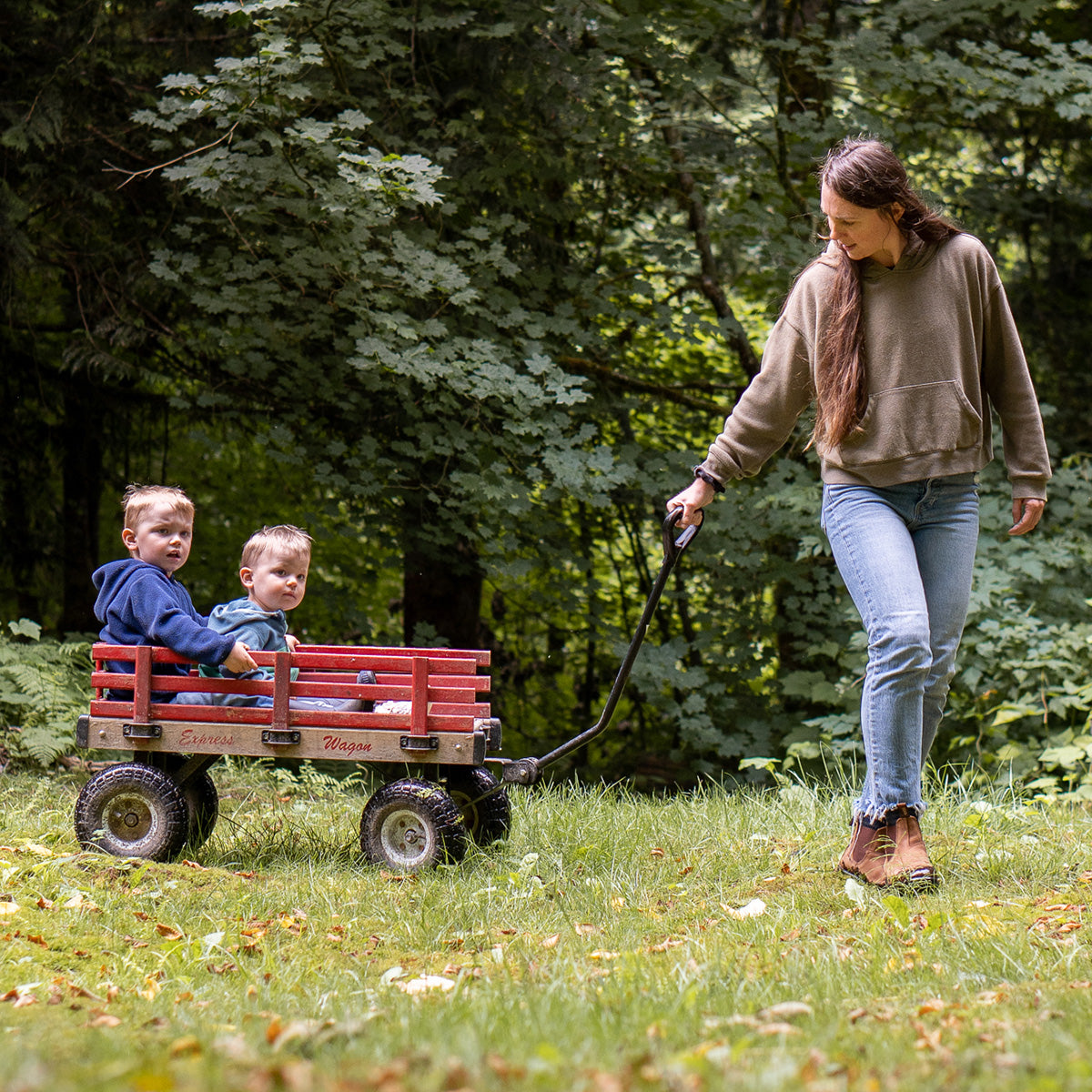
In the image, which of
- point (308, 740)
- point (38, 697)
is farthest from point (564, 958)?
point (38, 697)

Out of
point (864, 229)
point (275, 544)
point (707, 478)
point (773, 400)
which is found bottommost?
point (275, 544)

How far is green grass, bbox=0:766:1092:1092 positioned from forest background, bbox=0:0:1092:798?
2126mm

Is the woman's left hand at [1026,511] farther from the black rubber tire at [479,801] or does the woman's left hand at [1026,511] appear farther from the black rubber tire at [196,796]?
the black rubber tire at [196,796]

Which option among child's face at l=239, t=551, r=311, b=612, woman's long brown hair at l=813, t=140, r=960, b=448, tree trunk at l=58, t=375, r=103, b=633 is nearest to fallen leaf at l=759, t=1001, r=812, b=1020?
woman's long brown hair at l=813, t=140, r=960, b=448

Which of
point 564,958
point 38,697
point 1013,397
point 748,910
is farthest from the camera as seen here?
point 38,697

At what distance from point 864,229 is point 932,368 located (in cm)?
47

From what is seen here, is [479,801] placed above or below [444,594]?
below

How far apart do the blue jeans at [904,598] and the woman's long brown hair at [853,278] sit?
0.87ft

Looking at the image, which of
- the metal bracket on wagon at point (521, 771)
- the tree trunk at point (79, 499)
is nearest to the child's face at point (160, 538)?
the metal bracket on wagon at point (521, 771)

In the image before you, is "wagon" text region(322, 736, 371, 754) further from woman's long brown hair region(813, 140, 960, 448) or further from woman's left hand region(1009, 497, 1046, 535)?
woman's left hand region(1009, 497, 1046, 535)

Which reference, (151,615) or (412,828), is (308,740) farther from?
(151,615)

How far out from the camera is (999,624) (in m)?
6.32

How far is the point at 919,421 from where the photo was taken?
3443 millimetres

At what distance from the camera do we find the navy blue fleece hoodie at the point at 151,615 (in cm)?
389
